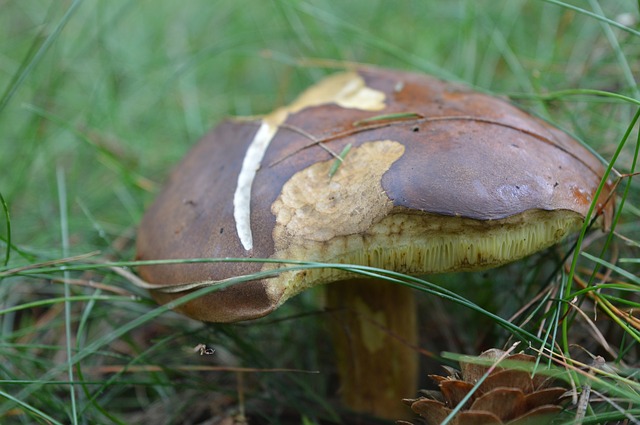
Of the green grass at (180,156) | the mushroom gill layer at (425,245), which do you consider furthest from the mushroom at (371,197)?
the green grass at (180,156)

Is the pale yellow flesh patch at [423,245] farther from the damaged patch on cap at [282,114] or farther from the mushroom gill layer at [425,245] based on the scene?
the damaged patch on cap at [282,114]

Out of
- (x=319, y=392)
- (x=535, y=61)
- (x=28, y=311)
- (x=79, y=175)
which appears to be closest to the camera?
(x=319, y=392)

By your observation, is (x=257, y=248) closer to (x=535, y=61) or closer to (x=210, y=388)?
(x=210, y=388)

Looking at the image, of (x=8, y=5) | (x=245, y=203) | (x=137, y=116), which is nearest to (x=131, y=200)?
(x=137, y=116)

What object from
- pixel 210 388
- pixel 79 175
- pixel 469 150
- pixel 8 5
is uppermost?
pixel 8 5

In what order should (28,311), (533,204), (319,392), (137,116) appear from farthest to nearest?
1. (137,116)
2. (28,311)
3. (319,392)
4. (533,204)

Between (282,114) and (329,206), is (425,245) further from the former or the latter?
(282,114)

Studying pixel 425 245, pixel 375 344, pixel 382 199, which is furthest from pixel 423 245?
pixel 375 344
